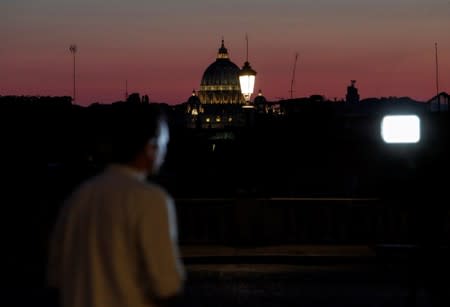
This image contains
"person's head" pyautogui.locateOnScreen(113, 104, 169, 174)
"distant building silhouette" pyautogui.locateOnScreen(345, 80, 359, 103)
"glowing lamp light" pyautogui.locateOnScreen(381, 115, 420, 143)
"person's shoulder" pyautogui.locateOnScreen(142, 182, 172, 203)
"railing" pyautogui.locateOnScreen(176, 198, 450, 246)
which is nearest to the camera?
"person's shoulder" pyautogui.locateOnScreen(142, 182, 172, 203)

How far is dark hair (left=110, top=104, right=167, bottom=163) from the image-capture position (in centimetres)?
471

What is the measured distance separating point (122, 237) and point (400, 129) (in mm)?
10402

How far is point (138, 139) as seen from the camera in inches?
187

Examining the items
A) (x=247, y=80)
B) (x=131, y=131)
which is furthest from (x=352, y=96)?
(x=131, y=131)

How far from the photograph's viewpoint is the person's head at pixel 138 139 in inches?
185

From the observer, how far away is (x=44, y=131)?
79.6 meters

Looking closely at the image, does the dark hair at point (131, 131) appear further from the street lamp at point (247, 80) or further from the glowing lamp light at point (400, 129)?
the street lamp at point (247, 80)

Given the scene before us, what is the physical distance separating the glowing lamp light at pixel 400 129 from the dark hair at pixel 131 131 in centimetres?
990

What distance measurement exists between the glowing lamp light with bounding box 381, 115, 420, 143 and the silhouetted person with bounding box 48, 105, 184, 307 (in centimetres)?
995

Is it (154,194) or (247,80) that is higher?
(247,80)

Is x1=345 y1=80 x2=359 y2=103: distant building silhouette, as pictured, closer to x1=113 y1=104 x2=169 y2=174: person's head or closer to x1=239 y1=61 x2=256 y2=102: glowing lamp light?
x1=239 y1=61 x2=256 y2=102: glowing lamp light

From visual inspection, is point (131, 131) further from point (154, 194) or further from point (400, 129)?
point (400, 129)

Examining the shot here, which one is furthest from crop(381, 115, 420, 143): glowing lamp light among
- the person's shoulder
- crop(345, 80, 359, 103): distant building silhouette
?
crop(345, 80, 359, 103): distant building silhouette

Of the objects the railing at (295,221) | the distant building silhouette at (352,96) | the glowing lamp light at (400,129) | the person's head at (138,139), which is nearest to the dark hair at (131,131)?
the person's head at (138,139)
